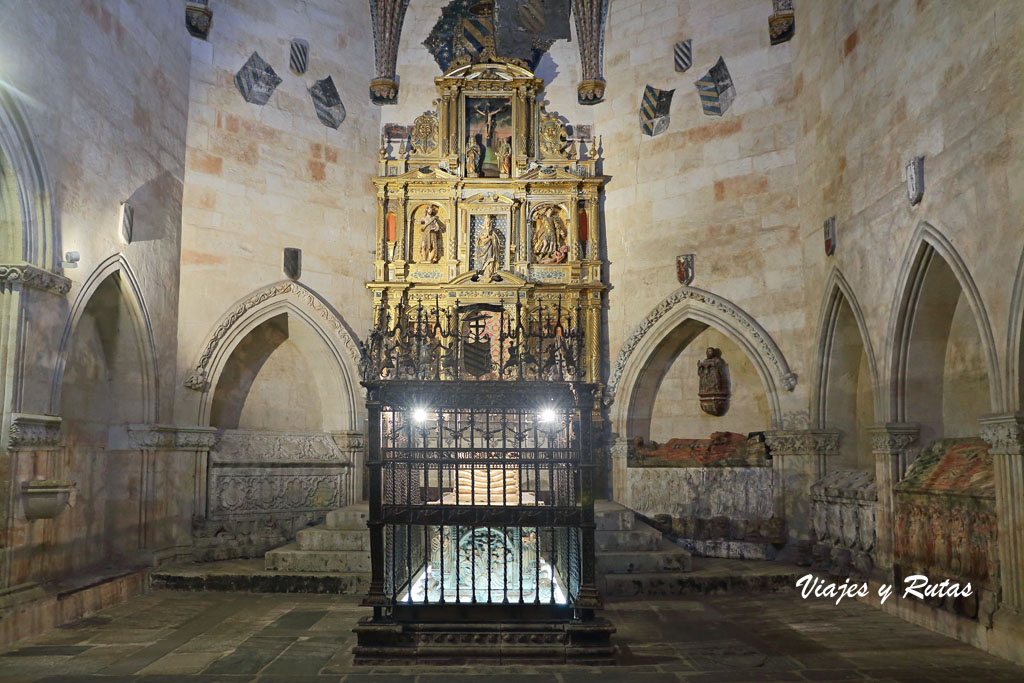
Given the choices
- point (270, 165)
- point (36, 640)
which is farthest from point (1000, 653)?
point (270, 165)

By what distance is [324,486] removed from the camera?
1177cm

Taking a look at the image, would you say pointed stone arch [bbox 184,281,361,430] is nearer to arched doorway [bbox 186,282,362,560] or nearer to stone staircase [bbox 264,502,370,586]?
arched doorway [bbox 186,282,362,560]

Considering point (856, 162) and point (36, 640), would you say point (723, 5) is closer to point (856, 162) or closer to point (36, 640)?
point (856, 162)

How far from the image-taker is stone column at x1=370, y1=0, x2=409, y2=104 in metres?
12.9

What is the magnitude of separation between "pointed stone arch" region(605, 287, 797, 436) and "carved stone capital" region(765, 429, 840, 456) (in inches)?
8.3

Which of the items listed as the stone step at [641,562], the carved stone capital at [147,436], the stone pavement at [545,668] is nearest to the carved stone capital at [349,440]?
the carved stone capital at [147,436]

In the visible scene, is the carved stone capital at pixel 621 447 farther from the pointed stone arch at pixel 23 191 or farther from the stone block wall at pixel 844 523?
the pointed stone arch at pixel 23 191

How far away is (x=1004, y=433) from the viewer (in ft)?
21.7

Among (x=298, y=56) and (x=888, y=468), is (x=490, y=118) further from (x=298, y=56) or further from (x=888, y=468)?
(x=888, y=468)

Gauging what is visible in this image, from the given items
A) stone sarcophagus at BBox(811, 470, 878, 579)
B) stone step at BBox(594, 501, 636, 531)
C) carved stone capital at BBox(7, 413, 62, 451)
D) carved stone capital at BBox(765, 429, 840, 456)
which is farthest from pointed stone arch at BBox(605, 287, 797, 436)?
carved stone capital at BBox(7, 413, 62, 451)

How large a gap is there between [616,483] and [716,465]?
1.47 m

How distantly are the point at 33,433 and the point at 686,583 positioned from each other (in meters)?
6.50

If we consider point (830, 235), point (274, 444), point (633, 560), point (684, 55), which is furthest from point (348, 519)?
point (684, 55)

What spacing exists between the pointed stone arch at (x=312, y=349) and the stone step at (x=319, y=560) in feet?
6.96
